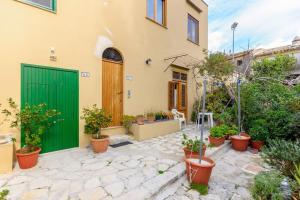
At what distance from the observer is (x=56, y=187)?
302cm

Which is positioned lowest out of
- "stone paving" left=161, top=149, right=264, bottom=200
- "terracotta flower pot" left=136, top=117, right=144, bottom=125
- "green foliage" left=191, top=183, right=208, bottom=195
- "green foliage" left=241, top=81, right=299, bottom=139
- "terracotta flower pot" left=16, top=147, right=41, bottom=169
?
"stone paving" left=161, top=149, right=264, bottom=200

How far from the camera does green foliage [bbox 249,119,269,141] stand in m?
5.58

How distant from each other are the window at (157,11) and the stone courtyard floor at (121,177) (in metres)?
6.03

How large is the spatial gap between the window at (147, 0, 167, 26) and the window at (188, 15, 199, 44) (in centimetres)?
247

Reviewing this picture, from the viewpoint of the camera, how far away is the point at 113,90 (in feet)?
20.7

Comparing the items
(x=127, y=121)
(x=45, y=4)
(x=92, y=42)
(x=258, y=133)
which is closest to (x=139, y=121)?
(x=127, y=121)

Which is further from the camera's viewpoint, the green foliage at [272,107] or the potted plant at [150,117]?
the potted plant at [150,117]

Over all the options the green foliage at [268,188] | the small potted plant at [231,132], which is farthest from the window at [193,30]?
the green foliage at [268,188]

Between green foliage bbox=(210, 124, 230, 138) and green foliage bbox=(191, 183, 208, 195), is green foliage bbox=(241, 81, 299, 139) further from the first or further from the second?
green foliage bbox=(191, 183, 208, 195)

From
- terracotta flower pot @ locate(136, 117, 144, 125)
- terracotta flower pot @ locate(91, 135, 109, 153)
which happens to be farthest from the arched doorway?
terracotta flower pot @ locate(91, 135, 109, 153)

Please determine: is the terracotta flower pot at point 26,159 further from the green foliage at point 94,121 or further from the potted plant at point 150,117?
the potted plant at point 150,117

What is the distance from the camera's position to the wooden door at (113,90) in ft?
19.7

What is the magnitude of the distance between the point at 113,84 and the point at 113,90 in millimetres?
215

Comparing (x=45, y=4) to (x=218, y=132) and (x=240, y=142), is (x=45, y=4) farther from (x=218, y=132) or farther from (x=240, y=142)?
(x=240, y=142)
